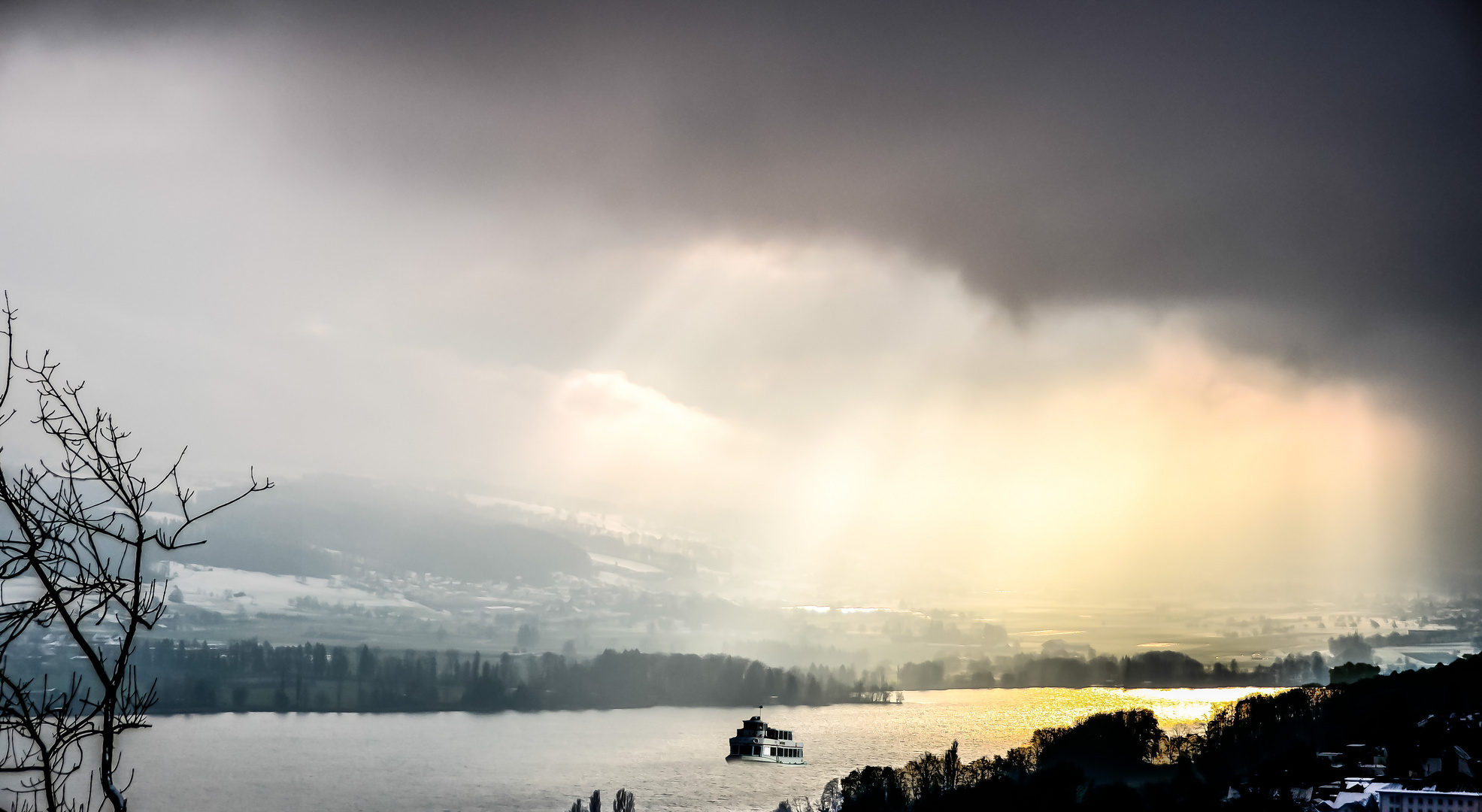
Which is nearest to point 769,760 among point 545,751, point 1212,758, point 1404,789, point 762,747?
point 762,747

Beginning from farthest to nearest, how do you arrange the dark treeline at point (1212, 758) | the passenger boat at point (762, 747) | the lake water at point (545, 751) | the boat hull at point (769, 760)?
the passenger boat at point (762, 747)
the boat hull at point (769, 760)
the lake water at point (545, 751)
the dark treeline at point (1212, 758)

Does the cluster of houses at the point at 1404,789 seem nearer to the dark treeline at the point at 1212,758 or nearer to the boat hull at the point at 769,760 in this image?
the dark treeline at the point at 1212,758

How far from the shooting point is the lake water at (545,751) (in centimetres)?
3472

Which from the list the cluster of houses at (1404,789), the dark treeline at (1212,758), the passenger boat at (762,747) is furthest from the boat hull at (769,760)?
the cluster of houses at (1404,789)

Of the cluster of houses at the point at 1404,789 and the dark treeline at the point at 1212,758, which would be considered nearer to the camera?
the cluster of houses at the point at 1404,789

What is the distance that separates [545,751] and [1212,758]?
2839 cm

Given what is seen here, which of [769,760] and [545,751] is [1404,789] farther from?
[545,751]

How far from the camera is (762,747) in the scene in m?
39.6

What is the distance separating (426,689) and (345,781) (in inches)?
724

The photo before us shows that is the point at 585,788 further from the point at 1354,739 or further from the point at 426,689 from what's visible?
the point at 1354,739

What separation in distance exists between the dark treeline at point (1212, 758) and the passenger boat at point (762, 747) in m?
5.71

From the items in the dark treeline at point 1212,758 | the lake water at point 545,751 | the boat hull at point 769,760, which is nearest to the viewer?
the dark treeline at point 1212,758

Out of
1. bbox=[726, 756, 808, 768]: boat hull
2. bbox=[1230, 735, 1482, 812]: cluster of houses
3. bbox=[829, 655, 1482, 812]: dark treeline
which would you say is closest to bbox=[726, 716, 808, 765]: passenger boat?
bbox=[726, 756, 808, 768]: boat hull

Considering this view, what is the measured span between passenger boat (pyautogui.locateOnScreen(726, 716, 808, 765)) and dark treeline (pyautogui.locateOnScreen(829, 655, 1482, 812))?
5.71 m
